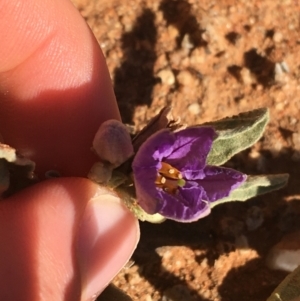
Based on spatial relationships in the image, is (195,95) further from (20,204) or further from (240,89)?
(20,204)

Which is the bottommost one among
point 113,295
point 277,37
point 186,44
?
point 113,295

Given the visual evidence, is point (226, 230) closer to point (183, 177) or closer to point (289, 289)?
point (289, 289)

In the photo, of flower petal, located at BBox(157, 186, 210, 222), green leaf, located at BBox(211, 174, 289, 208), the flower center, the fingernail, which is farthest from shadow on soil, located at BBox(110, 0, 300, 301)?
flower petal, located at BBox(157, 186, 210, 222)

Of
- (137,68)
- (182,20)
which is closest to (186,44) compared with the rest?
(182,20)

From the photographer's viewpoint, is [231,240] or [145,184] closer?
[145,184]

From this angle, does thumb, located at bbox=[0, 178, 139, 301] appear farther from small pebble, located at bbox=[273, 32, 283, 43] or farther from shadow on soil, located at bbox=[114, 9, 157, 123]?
small pebble, located at bbox=[273, 32, 283, 43]

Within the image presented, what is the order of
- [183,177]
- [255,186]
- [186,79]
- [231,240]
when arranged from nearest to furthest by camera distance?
[183,177] → [255,186] → [231,240] → [186,79]

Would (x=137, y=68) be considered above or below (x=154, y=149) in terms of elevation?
below
